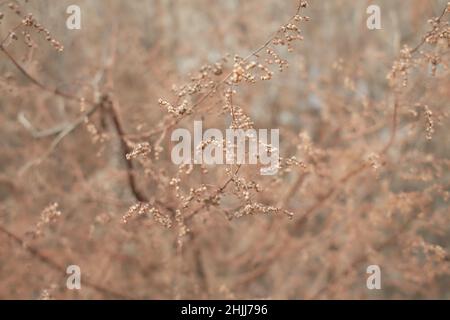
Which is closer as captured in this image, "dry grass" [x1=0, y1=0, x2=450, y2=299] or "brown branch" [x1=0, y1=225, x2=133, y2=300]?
"dry grass" [x1=0, y1=0, x2=450, y2=299]

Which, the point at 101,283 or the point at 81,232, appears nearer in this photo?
the point at 101,283

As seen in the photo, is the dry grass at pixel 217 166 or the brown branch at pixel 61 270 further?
the brown branch at pixel 61 270

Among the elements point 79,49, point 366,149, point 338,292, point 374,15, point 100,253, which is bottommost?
point 338,292

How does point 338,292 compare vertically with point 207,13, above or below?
below

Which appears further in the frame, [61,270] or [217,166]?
[217,166]

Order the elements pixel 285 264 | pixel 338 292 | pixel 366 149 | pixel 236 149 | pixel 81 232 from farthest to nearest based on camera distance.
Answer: pixel 285 264, pixel 81 232, pixel 338 292, pixel 366 149, pixel 236 149

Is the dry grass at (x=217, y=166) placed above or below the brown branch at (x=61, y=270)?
above

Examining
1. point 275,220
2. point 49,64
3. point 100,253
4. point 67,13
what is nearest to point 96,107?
point 67,13

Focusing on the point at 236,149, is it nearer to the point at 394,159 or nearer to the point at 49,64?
the point at 394,159

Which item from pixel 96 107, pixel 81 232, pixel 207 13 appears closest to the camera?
pixel 96 107

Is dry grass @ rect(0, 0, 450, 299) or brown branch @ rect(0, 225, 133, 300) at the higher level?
dry grass @ rect(0, 0, 450, 299)

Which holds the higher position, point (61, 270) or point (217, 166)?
point (217, 166)
